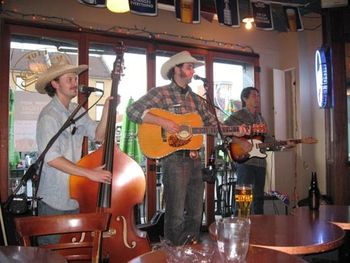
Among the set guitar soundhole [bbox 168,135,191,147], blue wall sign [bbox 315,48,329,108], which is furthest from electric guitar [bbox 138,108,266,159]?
blue wall sign [bbox 315,48,329,108]

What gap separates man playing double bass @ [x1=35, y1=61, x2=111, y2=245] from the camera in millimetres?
2064

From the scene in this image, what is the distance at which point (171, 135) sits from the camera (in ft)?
9.77

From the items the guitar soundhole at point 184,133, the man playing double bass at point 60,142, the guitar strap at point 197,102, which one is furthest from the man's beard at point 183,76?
the man playing double bass at point 60,142

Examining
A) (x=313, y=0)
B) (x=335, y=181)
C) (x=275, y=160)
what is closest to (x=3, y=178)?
(x=275, y=160)

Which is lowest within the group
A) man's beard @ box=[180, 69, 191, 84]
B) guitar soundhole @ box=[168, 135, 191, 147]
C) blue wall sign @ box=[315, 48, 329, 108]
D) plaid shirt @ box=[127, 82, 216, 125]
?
guitar soundhole @ box=[168, 135, 191, 147]

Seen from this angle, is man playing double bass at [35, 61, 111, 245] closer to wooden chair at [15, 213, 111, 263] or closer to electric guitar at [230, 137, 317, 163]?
wooden chair at [15, 213, 111, 263]

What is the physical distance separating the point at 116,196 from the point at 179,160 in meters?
0.77

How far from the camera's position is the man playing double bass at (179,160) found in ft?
8.91

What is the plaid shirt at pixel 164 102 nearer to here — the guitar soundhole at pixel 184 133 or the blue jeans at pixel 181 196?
the guitar soundhole at pixel 184 133

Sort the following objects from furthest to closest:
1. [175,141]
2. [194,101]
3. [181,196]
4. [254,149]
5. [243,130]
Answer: [254,149]
[243,130]
[194,101]
[175,141]
[181,196]

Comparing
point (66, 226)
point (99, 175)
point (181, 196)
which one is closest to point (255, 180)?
point (181, 196)

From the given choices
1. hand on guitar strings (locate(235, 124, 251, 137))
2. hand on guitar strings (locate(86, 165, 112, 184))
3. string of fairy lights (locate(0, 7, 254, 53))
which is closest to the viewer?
hand on guitar strings (locate(86, 165, 112, 184))

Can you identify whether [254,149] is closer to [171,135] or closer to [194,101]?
[194,101]

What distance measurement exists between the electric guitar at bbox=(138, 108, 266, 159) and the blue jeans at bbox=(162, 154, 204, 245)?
107 millimetres
